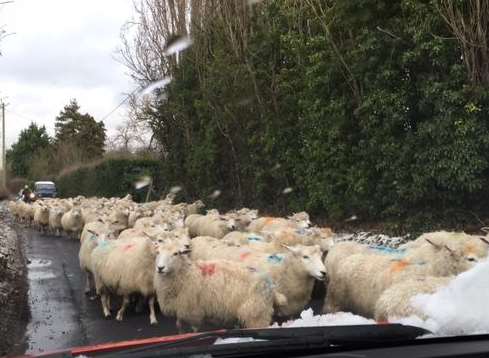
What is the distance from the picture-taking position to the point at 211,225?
52.7 feet

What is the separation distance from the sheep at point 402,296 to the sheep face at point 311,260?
6.20 ft

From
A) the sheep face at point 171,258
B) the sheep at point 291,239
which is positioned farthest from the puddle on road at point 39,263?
the sheep face at point 171,258

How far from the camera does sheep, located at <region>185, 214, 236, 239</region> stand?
15484 millimetres

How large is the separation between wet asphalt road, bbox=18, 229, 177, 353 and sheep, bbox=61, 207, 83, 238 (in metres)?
7.75

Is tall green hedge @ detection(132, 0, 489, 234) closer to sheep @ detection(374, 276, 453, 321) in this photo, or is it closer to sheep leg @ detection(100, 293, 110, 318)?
sheep @ detection(374, 276, 453, 321)

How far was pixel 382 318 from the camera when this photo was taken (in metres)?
5.82

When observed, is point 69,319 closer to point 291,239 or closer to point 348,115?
point 291,239

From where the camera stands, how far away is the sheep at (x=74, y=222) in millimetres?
22156

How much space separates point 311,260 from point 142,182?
31.2 m

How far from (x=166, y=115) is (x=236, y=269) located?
25875 mm

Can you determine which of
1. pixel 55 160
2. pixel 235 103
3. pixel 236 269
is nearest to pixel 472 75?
pixel 236 269

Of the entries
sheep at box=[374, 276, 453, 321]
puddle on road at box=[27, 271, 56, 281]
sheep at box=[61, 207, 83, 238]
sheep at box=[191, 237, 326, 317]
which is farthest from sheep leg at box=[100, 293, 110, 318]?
sheep at box=[61, 207, 83, 238]

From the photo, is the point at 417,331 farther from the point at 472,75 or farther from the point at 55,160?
the point at 55,160

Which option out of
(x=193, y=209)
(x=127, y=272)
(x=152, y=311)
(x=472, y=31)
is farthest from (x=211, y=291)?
(x=193, y=209)
